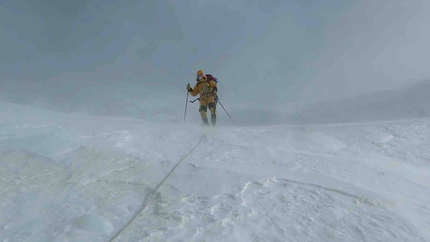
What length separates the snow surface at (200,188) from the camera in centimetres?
270

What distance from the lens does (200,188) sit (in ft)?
11.3

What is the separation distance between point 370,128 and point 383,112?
537 cm

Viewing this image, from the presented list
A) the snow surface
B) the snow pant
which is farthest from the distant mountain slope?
the snow surface

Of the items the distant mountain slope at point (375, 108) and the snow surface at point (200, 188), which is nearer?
the snow surface at point (200, 188)

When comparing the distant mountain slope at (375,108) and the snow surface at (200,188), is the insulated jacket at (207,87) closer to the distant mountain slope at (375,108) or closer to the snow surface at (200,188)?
the snow surface at (200,188)

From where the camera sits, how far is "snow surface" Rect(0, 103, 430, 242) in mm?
2701

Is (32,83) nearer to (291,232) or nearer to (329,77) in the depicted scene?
(329,77)

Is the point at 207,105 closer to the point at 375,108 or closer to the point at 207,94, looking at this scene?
the point at 207,94

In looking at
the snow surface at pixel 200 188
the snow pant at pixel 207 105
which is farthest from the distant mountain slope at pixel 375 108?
the snow surface at pixel 200 188

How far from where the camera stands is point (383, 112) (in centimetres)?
1179

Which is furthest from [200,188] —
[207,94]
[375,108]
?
[375,108]

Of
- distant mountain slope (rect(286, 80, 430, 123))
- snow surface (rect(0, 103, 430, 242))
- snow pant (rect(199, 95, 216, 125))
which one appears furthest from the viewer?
distant mountain slope (rect(286, 80, 430, 123))

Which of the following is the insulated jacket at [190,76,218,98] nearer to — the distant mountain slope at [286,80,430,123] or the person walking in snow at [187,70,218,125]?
the person walking in snow at [187,70,218,125]

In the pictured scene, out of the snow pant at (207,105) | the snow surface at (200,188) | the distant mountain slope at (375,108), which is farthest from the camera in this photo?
the distant mountain slope at (375,108)
